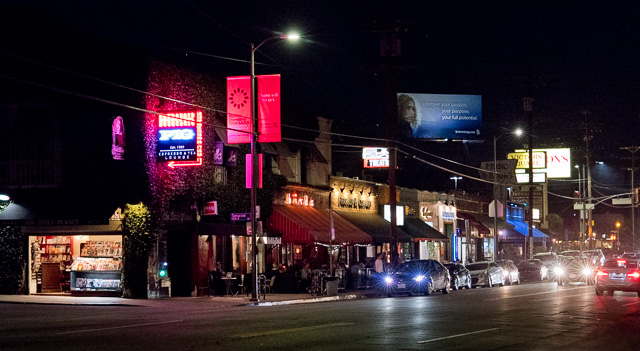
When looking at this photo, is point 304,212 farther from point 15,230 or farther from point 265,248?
point 15,230

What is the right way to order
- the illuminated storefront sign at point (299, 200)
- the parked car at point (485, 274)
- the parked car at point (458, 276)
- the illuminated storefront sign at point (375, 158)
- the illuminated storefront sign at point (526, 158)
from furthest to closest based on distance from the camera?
the illuminated storefront sign at point (526, 158) → the illuminated storefront sign at point (375, 158) → the parked car at point (485, 274) → the parked car at point (458, 276) → the illuminated storefront sign at point (299, 200)

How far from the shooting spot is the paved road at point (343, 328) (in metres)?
14.4

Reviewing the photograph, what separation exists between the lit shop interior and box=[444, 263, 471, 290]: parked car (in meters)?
16.7

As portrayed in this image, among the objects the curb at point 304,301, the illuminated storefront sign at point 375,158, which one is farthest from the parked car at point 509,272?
the curb at point 304,301

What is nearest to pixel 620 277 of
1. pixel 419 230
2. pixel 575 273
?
pixel 575 273

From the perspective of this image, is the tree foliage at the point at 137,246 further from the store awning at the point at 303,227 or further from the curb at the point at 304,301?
the store awning at the point at 303,227

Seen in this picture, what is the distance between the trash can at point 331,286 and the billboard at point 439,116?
118ft

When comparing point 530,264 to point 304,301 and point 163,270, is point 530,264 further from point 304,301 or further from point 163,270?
point 163,270

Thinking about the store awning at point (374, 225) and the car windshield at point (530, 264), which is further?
the car windshield at point (530, 264)

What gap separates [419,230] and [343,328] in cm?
3460

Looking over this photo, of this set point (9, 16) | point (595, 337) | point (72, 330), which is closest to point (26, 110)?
point (9, 16)

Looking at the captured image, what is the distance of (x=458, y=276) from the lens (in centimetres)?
4050

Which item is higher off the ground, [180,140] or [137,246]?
[180,140]

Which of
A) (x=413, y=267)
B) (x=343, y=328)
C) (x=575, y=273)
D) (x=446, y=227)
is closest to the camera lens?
(x=343, y=328)
